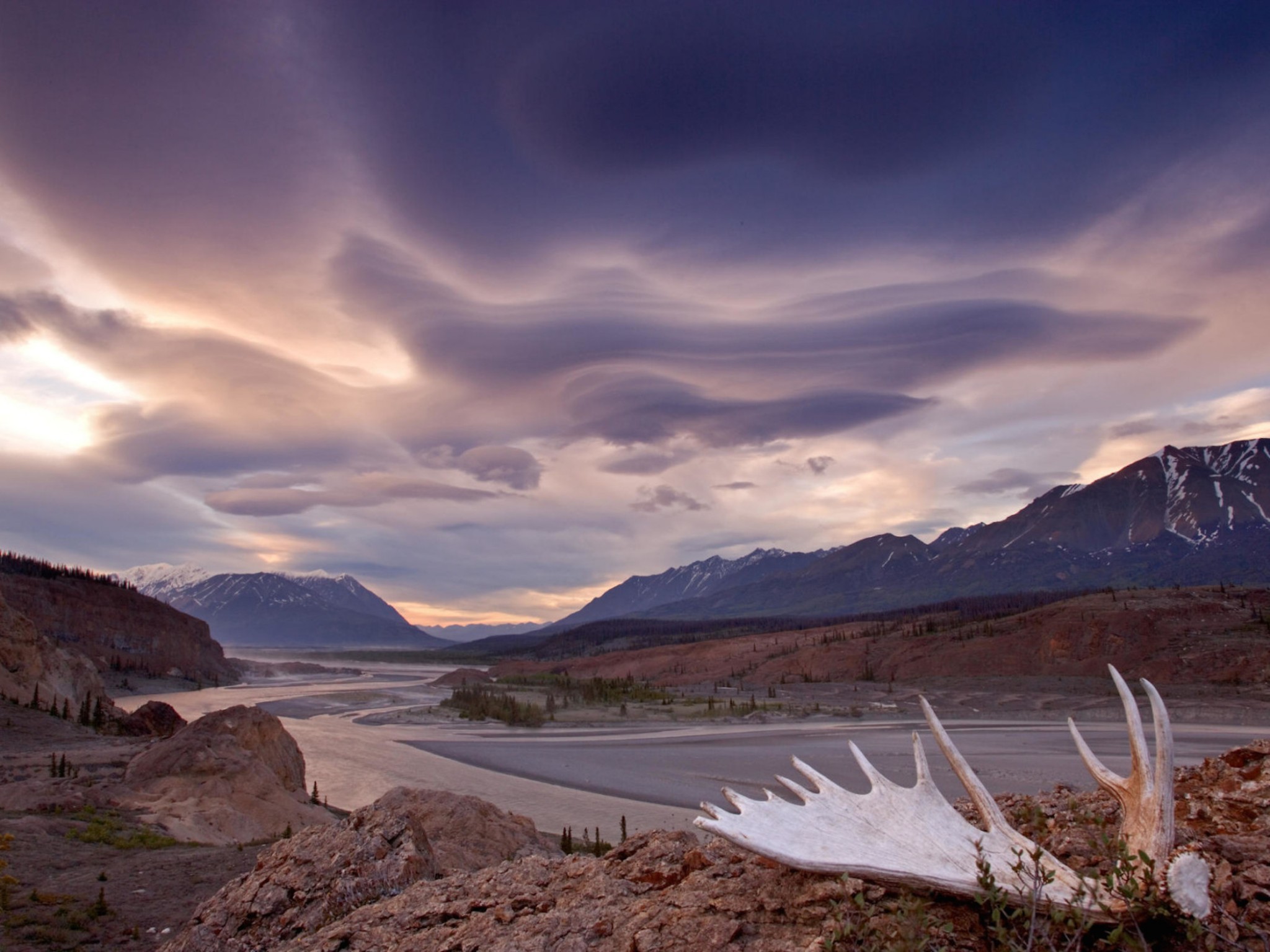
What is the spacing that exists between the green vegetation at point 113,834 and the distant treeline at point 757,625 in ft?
261

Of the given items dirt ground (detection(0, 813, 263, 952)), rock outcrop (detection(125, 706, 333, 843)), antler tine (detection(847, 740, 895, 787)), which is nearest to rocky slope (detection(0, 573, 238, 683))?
rock outcrop (detection(125, 706, 333, 843))

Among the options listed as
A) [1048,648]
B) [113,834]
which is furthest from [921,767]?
[1048,648]

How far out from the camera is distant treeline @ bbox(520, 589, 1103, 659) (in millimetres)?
100481

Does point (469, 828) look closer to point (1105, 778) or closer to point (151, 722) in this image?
point (1105, 778)

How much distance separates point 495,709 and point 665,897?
165 ft

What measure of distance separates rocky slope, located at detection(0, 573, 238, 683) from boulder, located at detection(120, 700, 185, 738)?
47.2 m

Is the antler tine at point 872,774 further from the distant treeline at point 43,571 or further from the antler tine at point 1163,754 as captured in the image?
the distant treeline at point 43,571

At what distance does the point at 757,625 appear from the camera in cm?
15475

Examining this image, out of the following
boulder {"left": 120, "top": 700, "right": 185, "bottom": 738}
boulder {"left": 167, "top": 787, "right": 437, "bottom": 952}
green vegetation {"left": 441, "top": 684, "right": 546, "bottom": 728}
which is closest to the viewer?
boulder {"left": 167, "top": 787, "right": 437, "bottom": 952}

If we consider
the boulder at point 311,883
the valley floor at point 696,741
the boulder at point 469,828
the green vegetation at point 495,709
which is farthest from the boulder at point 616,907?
the green vegetation at point 495,709

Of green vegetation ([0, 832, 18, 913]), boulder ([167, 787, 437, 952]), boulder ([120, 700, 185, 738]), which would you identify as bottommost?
boulder ([120, 700, 185, 738])

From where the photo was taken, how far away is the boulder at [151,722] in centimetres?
3023

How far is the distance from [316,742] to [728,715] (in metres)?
23.2

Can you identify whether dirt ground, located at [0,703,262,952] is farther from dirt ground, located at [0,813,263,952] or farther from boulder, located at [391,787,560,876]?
boulder, located at [391,787,560,876]
